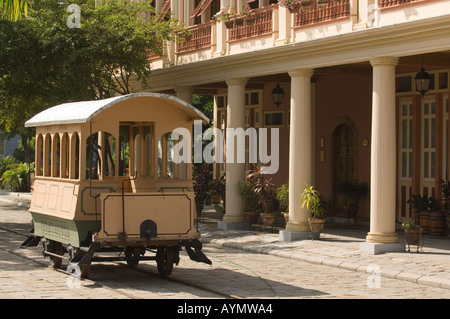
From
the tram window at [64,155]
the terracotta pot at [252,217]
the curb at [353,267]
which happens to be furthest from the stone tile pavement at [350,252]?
the tram window at [64,155]

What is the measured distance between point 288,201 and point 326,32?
4.29 m

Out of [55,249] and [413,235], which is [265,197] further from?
[55,249]

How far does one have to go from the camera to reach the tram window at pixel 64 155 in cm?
1415

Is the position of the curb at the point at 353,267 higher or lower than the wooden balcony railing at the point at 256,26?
lower

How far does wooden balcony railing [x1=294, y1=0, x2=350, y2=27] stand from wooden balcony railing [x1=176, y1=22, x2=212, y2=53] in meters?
4.23

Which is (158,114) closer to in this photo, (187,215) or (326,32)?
(187,215)

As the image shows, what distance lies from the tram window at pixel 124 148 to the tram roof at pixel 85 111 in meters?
0.92

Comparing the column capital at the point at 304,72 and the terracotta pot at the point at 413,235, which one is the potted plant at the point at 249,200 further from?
the terracotta pot at the point at 413,235

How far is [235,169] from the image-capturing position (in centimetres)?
2200

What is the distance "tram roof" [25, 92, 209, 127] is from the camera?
1323cm

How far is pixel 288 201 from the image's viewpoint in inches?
798

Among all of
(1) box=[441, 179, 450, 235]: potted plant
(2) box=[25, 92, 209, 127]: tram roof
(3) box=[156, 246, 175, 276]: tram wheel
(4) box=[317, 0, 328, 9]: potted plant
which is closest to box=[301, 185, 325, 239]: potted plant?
(1) box=[441, 179, 450, 235]: potted plant

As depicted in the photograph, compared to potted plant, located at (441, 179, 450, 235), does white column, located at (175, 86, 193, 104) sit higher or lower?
higher

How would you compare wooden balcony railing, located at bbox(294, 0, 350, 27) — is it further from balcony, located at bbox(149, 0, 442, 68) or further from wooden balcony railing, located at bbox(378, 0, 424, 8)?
wooden balcony railing, located at bbox(378, 0, 424, 8)
